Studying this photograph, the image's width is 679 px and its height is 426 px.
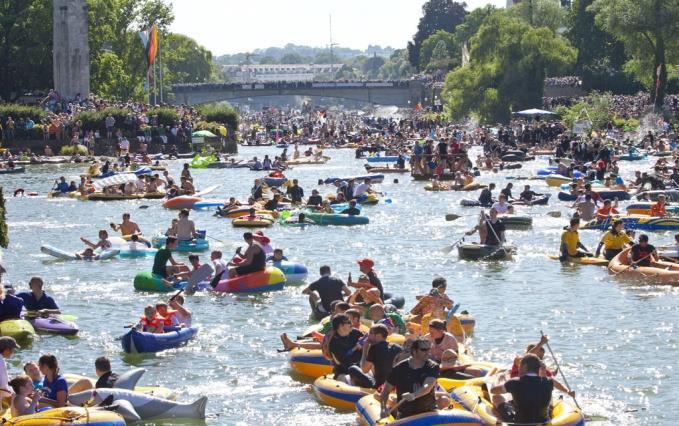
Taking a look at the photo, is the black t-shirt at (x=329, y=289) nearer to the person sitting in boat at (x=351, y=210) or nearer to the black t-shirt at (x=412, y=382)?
the black t-shirt at (x=412, y=382)

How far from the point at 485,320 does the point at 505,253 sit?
7454mm

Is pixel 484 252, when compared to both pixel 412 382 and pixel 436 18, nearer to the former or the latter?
pixel 412 382

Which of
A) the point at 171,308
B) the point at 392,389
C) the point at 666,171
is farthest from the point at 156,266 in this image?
the point at 666,171

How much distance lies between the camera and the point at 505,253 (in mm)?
34562

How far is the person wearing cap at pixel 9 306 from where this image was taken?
81.4 ft

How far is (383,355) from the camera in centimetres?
1861

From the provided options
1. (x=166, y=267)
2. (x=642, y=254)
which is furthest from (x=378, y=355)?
(x=642, y=254)

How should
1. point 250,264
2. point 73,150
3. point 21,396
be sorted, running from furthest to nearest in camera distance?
1. point 73,150
2. point 250,264
3. point 21,396

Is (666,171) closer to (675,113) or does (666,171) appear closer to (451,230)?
(451,230)

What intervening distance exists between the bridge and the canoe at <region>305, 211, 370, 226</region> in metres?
107

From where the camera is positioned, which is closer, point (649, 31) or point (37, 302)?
point (37, 302)

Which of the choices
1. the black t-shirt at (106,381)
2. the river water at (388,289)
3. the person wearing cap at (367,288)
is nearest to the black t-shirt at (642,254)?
the river water at (388,289)

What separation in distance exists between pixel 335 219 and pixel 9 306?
19.2 meters

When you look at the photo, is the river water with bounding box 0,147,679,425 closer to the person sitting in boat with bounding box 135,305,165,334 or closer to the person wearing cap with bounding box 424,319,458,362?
the person sitting in boat with bounding box 135,305,165,334
